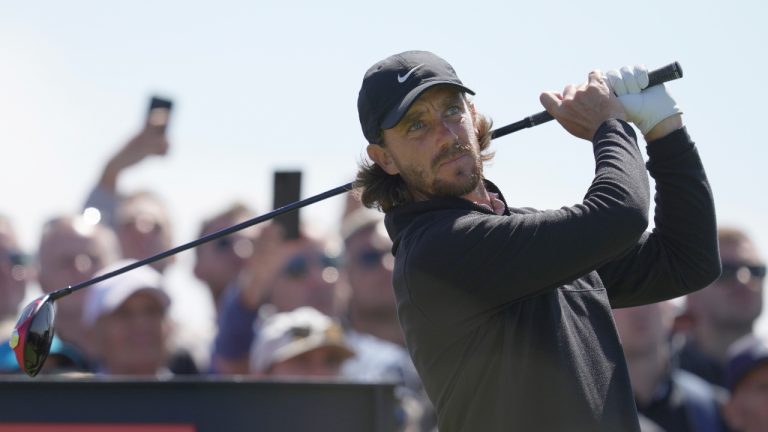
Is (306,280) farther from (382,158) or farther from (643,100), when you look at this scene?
(643,100)

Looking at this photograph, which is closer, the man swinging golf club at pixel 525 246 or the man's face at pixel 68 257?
the man swinging golf club at pixel 525 246

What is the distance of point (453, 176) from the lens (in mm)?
3273

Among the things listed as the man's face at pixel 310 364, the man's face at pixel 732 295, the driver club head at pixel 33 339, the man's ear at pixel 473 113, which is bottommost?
the man's face at pixel 732 295

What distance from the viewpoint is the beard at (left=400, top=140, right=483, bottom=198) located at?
3.27 m

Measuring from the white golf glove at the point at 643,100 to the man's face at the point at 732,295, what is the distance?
4367 millimetres

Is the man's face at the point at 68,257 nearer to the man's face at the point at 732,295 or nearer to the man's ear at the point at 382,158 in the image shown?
the man's face at the point at 732,295

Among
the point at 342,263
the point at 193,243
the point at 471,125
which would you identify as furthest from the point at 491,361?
the point at 342,263

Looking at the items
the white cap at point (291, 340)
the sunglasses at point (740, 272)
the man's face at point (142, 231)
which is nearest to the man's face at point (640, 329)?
the sunglasses at point (740, 272)

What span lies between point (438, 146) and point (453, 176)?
0.09 metres

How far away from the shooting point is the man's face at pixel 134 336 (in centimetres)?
607

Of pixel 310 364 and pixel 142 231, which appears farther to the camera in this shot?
pixel 142 231

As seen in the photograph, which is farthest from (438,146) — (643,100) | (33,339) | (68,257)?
(68,257)

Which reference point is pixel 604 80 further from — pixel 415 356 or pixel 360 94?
pixel 415 356

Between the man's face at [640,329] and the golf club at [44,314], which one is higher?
the golf club at [44,314]
